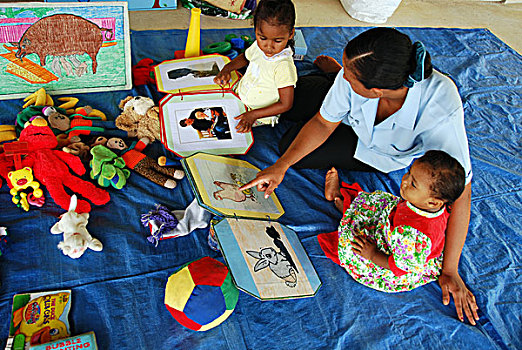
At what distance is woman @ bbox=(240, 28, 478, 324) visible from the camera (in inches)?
37.9

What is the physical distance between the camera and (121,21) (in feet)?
4.99

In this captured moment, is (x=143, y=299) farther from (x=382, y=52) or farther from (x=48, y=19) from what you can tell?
(x=48, y=19)

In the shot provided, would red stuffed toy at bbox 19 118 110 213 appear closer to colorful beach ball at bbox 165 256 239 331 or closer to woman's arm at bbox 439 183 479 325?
colorful beach ball at bbox 165 256 239 331

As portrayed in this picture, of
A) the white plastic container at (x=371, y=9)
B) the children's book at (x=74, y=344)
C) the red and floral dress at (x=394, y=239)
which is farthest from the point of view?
the white plastic container at (x=371, y=9)

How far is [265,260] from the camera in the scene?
1125mm

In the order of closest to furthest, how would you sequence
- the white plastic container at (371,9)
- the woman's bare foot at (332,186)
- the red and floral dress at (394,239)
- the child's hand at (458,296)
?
the red and floral dress at (394,239), the child's hand at (458,296), the woman's bare foot at (332,186), the white plastic container at (371,9)

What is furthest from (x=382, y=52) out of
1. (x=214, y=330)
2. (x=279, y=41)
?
(x=214, y=330)

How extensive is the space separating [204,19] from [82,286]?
66.6 inches

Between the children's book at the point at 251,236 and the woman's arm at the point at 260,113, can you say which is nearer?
the children's book at the point at 251,236

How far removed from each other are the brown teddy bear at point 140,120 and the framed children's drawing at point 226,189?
0.25 metres

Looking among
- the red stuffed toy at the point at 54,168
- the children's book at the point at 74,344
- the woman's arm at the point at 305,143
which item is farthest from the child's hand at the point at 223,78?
the children's book at the point at 74,344

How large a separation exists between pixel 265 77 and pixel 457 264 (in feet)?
2.85

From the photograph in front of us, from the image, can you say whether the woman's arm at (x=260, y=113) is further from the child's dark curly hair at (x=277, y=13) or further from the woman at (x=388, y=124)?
the child's dark curly hair at (x=277, y=13)

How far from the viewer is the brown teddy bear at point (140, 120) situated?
4.85 ft
